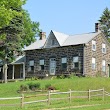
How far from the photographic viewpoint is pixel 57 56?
50.6 meters

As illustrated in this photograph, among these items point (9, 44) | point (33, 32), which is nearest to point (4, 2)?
point (9, 44)

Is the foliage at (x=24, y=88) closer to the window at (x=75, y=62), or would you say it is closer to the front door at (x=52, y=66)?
the window at (x=75, y=62)

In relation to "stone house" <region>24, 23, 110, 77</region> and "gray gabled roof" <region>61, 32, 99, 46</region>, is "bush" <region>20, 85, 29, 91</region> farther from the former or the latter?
"gray gabled roof" <region>61, 32, 99, 46</region>

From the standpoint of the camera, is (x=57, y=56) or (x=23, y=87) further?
(x=57, y=56)

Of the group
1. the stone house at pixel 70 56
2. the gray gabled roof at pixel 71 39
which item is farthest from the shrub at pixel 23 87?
the gray gabled roof at pixel 71 39

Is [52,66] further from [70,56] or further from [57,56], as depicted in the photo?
[70,56]

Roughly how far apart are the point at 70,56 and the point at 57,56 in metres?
2.17

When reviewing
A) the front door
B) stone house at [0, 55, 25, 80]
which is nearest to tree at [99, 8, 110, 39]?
stone house at [0, 55, 25, 80]

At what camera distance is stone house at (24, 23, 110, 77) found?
1911 inches

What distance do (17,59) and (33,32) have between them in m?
11.2

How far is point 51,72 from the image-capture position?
51.2 meters

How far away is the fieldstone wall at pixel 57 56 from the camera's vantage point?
160 ft

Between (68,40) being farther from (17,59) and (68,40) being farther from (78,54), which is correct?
(17,59)

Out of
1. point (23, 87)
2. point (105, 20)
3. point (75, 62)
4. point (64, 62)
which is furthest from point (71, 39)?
point (105, 20)
